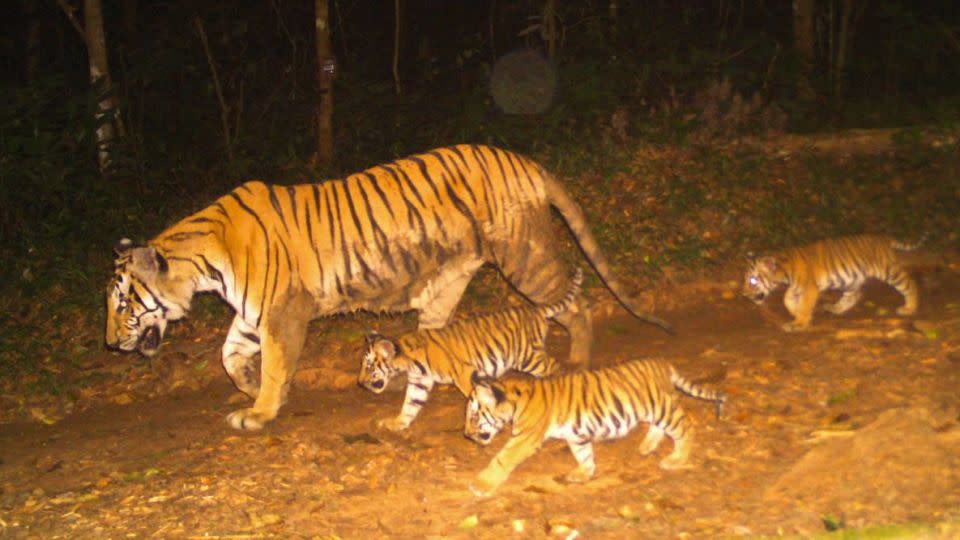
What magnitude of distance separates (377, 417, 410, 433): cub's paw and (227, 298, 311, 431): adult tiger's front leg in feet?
2.25

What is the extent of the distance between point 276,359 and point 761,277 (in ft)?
11.8

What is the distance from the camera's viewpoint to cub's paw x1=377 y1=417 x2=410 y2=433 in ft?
18.4

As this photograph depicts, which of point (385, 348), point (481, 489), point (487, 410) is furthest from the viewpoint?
point (385, 348)

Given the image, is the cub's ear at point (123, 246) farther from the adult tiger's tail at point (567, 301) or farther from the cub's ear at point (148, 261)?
the adult tiger's tail at point (567, 301)

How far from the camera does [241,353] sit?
6.16 metres

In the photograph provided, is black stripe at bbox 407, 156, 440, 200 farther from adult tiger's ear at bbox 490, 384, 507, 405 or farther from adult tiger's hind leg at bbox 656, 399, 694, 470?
adult tiger's hind leg at bbox 656, 399, 694, 470

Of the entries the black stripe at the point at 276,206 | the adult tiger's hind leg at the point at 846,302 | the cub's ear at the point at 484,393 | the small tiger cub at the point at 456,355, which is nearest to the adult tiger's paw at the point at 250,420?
the small tiger cub at the point at 456,355

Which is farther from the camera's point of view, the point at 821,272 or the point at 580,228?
the point at 821,272

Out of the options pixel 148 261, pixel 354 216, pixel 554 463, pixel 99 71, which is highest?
pixel 99 71

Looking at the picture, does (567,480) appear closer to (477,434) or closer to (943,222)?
(477,434)

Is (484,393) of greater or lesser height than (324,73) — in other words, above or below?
below

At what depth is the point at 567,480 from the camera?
15.4 feet

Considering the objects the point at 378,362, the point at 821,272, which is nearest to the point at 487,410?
the point at 378,362

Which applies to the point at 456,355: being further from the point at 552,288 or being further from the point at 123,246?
the point at 123,246
